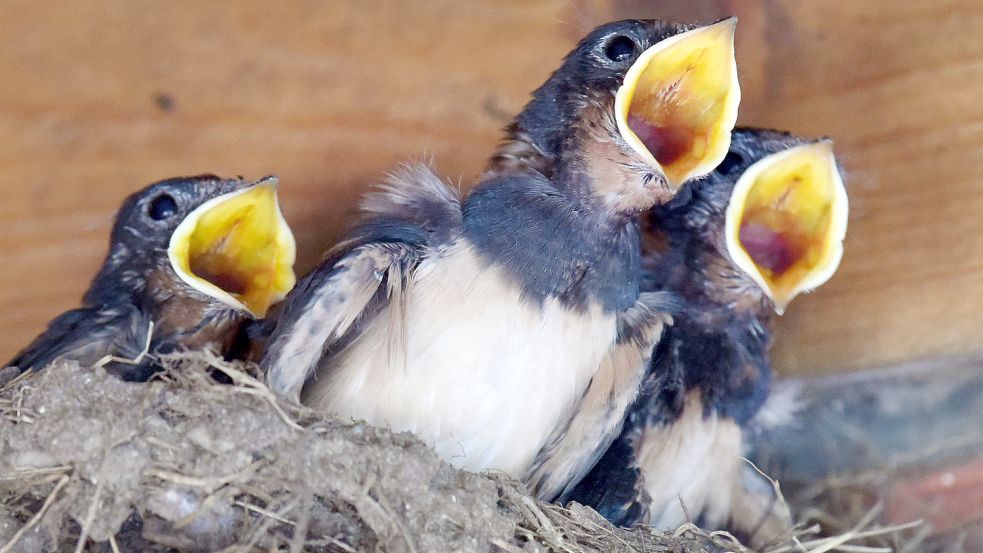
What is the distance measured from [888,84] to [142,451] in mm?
1401

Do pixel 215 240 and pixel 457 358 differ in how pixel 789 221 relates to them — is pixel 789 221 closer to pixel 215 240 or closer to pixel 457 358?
pixel 457 358

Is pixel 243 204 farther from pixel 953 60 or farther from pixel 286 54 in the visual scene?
pixel 953 60

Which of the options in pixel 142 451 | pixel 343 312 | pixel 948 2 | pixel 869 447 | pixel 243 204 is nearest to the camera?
pixel 142 451

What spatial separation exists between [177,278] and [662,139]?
795 millimetres

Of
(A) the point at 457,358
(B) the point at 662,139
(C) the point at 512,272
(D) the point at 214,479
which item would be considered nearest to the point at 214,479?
(D) the point at 214,479

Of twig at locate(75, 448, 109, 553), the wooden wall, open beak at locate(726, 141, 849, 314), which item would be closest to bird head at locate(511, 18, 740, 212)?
open beak at locate(726, 141, 849, 314)

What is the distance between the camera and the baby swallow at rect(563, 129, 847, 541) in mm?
1805

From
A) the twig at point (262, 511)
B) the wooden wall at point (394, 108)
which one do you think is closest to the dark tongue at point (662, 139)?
the wooden wall at point (394, 108)

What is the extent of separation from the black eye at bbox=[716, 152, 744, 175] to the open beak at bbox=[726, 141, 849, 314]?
0.24 feet

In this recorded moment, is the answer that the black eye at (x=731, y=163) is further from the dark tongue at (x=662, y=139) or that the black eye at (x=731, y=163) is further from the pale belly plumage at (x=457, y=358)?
the pale belly plumage at (x=457, y=358)

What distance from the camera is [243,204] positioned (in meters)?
1.73

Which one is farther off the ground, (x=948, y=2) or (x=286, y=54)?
(x=948, y=2)

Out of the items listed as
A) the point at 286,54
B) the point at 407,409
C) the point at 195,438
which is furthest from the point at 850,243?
the point at 195,438

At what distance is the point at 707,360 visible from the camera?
75.7 inches
